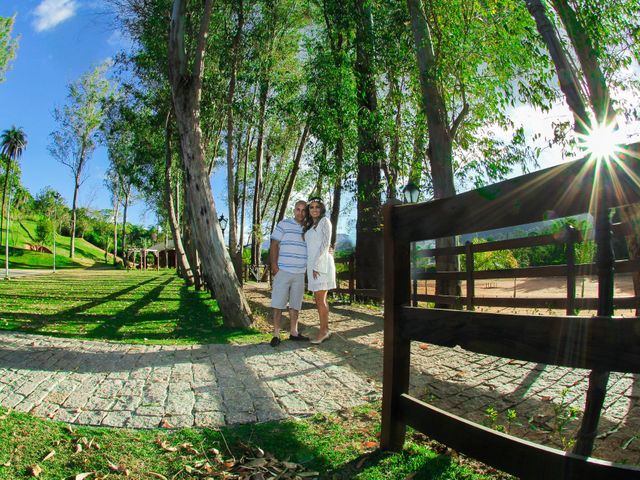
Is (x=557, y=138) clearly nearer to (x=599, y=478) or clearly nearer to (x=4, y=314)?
(x=599, y=478)

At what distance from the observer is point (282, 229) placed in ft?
19.4

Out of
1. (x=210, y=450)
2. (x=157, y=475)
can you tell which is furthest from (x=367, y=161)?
(x=157, y=475)

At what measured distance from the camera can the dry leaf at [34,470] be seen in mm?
2450

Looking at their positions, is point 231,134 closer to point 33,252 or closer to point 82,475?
point 82,475

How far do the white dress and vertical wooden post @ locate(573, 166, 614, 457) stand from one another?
375cm

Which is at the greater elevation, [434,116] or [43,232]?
[434,116]

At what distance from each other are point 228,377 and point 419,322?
2.56 metres

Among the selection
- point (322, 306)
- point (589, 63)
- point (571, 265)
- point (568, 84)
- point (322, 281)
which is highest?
point (589, 63)

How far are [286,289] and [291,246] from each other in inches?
23.0

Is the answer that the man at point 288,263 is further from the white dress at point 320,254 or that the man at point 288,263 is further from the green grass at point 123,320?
the green grass at point 123,320

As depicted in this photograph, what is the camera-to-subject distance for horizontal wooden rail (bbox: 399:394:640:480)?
1.52 metres

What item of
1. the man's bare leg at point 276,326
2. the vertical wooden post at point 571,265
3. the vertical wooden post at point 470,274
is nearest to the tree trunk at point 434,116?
the vertical wooden post at point 470,274

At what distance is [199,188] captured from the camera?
7547mm

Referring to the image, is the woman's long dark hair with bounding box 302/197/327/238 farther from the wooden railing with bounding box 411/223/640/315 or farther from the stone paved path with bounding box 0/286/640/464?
the wooden railing with bounding box 411/223/640/315
